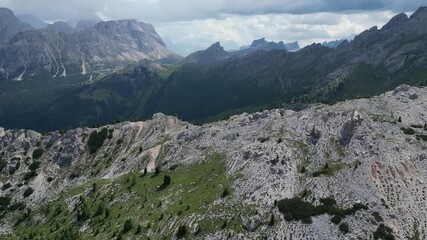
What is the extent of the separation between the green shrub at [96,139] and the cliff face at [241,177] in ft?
1.38

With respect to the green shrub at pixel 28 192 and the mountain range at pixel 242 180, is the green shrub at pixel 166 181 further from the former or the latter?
the green shrub at pixel 28 192

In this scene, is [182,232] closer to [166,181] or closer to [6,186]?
[166,181]

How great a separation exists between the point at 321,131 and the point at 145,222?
60.2 metres

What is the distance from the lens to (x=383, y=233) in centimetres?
9969

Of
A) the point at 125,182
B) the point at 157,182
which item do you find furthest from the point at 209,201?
the point at 125,182

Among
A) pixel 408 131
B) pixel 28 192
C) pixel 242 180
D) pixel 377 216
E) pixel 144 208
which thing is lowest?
pixel 28 192

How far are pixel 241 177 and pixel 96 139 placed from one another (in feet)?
281

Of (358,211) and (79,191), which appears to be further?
(79,191)

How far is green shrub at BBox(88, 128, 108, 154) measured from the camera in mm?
189363

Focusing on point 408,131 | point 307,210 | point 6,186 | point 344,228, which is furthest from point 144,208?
point 408,131

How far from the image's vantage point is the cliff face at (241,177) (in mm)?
107438

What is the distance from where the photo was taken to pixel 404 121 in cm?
14912

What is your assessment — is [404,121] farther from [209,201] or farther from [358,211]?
[209,201]

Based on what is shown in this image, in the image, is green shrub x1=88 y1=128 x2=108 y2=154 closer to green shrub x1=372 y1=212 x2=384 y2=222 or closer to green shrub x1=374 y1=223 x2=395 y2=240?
green shrub x1=372 y1=212 x2=384 y2=222
